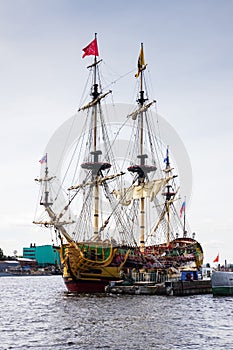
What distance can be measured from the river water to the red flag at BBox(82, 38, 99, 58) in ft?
116

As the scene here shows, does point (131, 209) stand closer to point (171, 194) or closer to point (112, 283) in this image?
point (171, 194)

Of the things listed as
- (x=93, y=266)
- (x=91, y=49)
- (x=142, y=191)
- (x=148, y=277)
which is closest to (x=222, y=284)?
(x=148, y=277)

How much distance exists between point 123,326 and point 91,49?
1805 inches

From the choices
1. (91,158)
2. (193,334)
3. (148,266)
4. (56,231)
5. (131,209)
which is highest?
(91,158)

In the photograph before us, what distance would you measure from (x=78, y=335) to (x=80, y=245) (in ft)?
103

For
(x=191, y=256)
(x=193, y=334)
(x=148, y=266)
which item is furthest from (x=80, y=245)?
(x=193, y=334)

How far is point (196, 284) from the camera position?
60.8 m

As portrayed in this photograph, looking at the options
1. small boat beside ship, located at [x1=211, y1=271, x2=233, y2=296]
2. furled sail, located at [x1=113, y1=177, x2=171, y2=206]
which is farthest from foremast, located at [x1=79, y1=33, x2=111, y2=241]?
small boat beside ship, located at [x1=211, y1=271, x2=233, y2=296]

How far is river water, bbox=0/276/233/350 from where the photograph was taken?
27.1m

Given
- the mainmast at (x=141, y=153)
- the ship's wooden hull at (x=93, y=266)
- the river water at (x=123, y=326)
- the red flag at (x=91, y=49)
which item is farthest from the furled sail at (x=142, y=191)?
the river water at (x=123, y=326)

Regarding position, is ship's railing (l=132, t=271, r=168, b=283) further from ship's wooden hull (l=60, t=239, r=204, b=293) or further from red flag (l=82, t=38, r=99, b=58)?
red flag (l=82, t=38, r=99, b=58)

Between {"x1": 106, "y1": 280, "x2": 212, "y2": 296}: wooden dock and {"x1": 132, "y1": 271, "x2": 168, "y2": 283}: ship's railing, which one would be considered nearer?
{"x1": 106, "y1": 280, "x2": 212, "y2": 296}: wooden dock

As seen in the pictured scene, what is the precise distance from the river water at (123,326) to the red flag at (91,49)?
116 ft

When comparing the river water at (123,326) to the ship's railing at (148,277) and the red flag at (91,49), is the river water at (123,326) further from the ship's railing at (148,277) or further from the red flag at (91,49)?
the red flag at (91,49)
